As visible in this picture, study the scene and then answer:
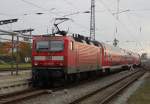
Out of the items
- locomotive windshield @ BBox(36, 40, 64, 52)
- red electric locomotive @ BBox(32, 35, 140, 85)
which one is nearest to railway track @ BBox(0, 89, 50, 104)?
red electric locomotive @ BBox(32, 35, 140, 85)

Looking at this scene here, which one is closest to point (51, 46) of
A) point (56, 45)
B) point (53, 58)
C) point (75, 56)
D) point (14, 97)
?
point (56, 45)

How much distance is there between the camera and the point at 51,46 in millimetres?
23938

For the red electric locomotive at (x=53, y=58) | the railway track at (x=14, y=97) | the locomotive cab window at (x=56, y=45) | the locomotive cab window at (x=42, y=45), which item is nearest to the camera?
the railway track at (x=14, y=97)

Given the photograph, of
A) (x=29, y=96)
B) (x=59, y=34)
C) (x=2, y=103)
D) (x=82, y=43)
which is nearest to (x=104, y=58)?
(x=82, y=43)

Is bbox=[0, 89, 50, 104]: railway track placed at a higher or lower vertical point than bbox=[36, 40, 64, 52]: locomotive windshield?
lower

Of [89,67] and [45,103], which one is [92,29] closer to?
[89,67]

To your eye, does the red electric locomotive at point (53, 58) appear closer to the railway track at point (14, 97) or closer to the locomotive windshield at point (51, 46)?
the locomotive windshield at point (51, 46)

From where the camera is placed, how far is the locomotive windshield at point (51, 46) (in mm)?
23781

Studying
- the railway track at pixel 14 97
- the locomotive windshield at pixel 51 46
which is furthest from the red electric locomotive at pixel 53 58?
the railway track at pixel 14 97

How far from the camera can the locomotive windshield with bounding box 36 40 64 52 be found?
78.0ft

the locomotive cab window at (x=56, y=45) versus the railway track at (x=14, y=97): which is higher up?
the locomotive cab window at (x=56, y=45)

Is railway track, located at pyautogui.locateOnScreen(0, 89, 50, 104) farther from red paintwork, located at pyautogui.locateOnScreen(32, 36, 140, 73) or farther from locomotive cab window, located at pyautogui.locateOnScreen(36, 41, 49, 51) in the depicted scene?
locomotive cab window, located at pyautogui.locateOnScreen(36, 41, 49, 51)

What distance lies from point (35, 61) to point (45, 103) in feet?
25.2

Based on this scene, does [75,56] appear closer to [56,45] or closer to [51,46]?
[56,45]
